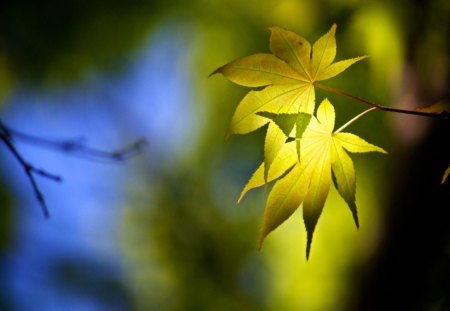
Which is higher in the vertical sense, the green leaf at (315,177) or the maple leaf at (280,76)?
the maple leaf at (280,76)

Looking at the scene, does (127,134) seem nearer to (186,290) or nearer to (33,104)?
(33,104)

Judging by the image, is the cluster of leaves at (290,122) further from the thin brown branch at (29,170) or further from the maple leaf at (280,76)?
the thin brown branch at (29,170)

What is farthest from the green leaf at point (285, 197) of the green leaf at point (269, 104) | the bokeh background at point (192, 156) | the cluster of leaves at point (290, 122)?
the bokeh background at point (192, 156)

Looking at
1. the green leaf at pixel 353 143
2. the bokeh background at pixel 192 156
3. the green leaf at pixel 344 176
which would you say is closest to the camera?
the green leaf at pixel 344 176

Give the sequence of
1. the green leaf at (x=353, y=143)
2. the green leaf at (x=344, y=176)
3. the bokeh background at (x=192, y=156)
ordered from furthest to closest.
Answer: the bokeh background at (x=192, y=156) < the green leaf at (x=353, y=143) < the green leaf at (x=344, y=176)

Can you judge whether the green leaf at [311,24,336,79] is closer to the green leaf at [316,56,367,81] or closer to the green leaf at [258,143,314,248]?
the green leaf at [316,56,367,81]

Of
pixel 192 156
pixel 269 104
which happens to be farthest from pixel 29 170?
pixel 192 156

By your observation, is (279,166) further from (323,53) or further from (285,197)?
(323,53)

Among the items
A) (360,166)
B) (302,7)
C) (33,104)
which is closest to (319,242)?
(360,166)
